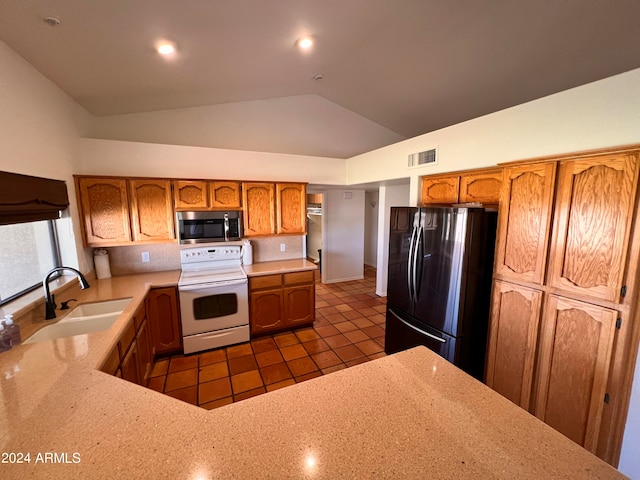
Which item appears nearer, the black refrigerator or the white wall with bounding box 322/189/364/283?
the black refrigerator

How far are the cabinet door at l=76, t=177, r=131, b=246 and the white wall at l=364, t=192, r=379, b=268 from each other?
5.33m

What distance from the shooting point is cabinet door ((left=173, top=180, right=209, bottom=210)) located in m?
2.95

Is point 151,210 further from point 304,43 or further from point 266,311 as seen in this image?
point 304,43

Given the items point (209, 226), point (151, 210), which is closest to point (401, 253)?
point (209, 226)

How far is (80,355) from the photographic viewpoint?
4.57ft

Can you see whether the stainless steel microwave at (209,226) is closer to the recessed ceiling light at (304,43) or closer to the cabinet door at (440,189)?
the recessed ceiling light at (304,43)

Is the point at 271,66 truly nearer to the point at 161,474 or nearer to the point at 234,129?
the point at 234,129

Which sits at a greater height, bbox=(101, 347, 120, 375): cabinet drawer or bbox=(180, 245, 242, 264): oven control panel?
bbox=(180, 245, 242, 264): oven control panel

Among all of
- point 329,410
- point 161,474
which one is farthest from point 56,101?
point 329,410

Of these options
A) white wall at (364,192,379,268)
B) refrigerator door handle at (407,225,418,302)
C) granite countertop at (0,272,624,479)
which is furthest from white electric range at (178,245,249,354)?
white wall at (364,192,379,268)

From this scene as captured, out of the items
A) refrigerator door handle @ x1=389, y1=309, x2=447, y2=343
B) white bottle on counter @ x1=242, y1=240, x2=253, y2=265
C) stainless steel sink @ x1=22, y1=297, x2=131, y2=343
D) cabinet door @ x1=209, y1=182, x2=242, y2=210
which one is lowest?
refrigerator door handle @ x1=389, y1=309, x2=447, y2=343

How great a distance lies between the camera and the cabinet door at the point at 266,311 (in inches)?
127

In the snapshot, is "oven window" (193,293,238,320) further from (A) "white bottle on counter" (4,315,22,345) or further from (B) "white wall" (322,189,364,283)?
(B) "white wall" (322,189,364,283)

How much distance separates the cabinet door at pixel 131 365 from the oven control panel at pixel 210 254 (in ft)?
4.28
